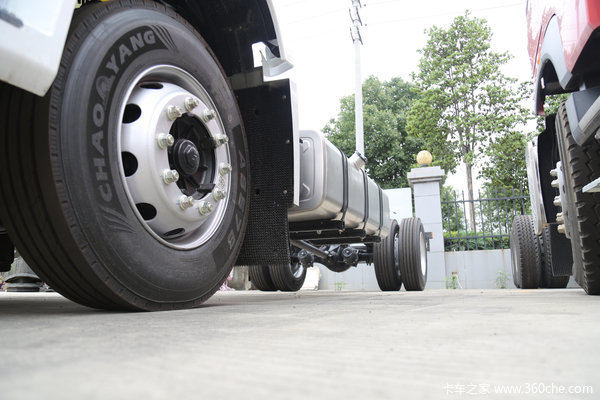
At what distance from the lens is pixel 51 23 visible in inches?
48.9

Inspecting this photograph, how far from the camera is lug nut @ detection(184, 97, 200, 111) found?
1963 mm

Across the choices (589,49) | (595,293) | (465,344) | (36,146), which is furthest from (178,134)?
(595,293)

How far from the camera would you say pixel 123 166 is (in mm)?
1806

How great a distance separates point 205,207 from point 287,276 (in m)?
4.54

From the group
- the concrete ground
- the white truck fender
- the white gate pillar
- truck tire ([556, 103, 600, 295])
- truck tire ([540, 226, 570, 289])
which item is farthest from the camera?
the white gate pillar

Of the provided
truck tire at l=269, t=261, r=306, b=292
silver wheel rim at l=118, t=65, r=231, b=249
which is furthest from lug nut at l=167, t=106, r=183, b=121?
truck tire at l=269, t=261, r=306, b=292

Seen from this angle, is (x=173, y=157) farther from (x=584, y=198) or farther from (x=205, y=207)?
(x=584, y=198)

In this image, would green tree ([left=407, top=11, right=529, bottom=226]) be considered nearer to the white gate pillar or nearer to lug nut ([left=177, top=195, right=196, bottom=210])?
the white gate pillar

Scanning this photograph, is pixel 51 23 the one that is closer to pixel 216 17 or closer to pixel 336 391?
pixel 336 391

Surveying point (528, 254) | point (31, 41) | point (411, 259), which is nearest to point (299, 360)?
point (31, 41)

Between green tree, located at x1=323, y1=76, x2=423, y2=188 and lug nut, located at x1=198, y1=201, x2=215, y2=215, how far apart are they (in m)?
26.7

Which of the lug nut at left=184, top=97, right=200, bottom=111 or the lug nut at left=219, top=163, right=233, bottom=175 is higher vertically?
the lug nut at left=184, top=97, right=200, bottom=111

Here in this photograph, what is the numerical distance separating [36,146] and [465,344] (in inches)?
50.9

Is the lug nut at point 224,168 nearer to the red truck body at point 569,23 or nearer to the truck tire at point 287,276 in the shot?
the red truck body at point 569,23
